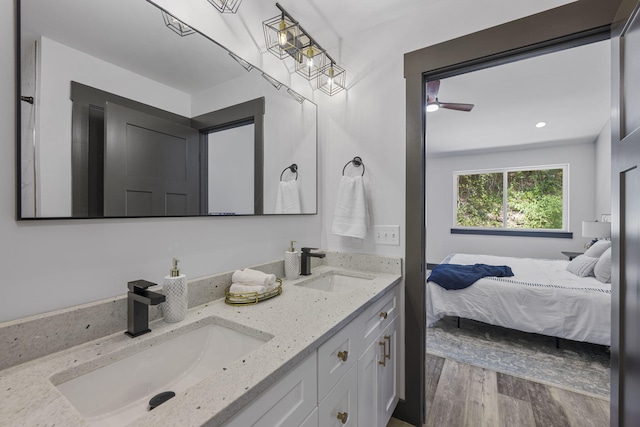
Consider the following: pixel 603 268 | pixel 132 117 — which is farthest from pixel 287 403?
pixel 603 268

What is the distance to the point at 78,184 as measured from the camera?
820 mm

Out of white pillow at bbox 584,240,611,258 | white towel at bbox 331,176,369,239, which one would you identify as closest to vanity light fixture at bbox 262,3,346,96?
white towel at bbox 331,176,369,239

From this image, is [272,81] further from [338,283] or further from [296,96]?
[338,283]

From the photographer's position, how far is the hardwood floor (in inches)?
66.2

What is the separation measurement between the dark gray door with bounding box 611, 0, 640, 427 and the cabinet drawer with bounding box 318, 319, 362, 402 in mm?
892

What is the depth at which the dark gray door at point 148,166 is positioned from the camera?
89 centimetres

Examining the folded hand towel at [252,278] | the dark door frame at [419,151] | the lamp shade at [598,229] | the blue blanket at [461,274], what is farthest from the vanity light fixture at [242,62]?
the lamp shade at [598,229]

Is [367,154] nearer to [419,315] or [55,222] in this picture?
[419,315]

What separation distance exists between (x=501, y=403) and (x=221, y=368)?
195 centimetres

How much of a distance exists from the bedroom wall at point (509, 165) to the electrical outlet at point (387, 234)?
397cm

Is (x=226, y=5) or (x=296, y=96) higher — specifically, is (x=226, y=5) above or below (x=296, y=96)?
above

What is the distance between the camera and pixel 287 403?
74 cm

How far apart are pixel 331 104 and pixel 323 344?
1.49m

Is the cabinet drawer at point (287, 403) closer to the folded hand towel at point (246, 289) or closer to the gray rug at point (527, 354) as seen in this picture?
the folded hand towel at point (246, 289)
